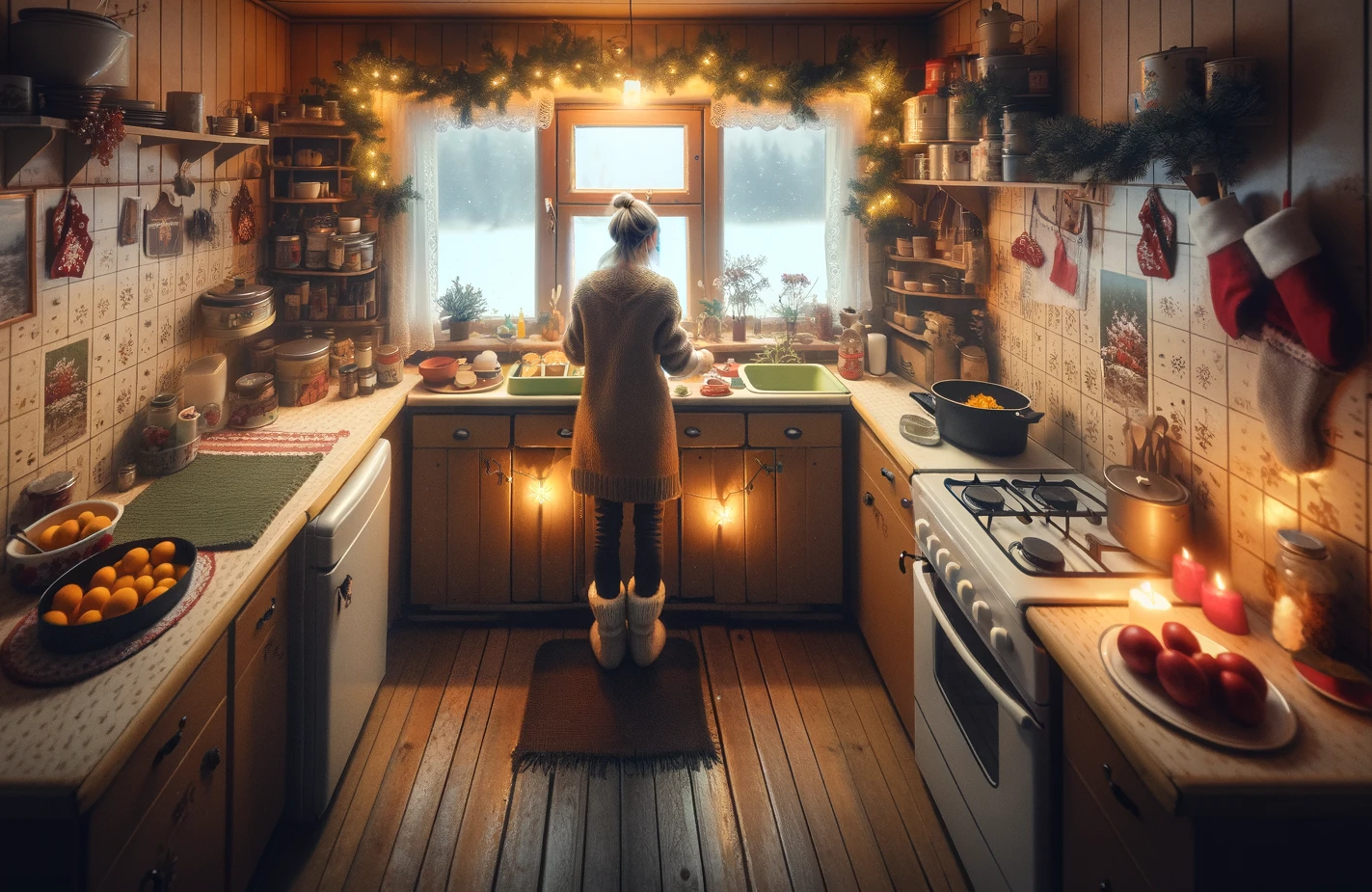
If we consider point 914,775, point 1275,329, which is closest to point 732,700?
point 914,775

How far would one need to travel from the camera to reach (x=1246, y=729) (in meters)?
1.14

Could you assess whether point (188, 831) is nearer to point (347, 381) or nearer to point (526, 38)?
point (347, 381)

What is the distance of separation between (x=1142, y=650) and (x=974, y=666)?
40 cm

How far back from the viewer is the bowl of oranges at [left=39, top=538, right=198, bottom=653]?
4.37 ft

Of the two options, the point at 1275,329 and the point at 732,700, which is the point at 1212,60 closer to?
the point at 1275,329

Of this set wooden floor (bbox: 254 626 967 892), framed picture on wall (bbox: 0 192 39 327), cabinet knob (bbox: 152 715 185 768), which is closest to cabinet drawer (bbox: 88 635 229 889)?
cabinet knob (bbox: 152 715 185 768)

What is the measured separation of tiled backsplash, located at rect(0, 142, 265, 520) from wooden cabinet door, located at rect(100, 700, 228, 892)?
0.78 m

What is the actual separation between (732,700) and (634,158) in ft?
7.92

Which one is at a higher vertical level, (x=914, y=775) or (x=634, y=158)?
(x=634, y=158)

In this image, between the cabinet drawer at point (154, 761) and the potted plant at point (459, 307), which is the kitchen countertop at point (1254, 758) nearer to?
the cabinet drawer at point (154, 761)

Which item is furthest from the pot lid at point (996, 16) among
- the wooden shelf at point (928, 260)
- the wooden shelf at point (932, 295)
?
the wooden shelf at point (932, 295)

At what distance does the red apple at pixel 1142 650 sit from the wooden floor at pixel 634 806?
939mm

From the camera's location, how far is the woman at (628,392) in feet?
7.99

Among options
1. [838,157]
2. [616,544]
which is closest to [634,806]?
[616,544]
